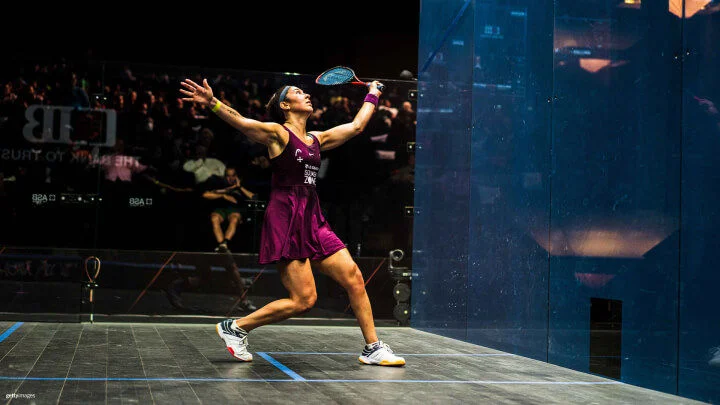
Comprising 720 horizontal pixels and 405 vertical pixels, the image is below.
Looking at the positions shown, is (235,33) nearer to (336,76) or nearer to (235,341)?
(336,76)

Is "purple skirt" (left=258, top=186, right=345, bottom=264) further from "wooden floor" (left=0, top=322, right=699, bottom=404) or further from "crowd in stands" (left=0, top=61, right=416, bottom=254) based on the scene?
"crowd in stands" (left=0, top=61, right=416, bottom=254)

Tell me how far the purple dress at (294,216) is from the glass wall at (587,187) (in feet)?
4.02

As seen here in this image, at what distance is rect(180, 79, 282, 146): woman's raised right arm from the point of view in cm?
420

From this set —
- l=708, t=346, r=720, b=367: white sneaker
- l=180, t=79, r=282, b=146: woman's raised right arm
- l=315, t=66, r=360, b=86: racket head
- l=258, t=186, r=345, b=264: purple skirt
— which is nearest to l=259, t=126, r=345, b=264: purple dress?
l=258, t=186, r=345, b=264: purple skirt

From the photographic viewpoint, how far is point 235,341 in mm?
4434

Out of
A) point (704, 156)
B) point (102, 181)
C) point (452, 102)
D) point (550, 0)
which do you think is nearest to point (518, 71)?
point (550, 0)

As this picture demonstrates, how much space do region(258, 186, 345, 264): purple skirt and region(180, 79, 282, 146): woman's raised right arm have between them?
30 centimetres

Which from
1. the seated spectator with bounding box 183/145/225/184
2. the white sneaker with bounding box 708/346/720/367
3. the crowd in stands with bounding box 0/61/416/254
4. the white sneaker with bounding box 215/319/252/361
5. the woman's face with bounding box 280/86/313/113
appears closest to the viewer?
the white sneaker with bounding box 708/346/720/367

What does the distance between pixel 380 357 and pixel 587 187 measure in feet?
4.37

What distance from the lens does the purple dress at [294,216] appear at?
4.44 meters

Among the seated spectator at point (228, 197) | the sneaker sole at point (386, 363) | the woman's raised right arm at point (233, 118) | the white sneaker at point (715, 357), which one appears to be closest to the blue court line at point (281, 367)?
the sneaker sole at point (386, 363)

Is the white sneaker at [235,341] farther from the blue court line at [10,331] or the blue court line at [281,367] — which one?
the blue court line at [10,331]

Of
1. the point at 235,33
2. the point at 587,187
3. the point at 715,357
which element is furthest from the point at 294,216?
the point at 235,33

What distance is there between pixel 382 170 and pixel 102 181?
2.33 meters
